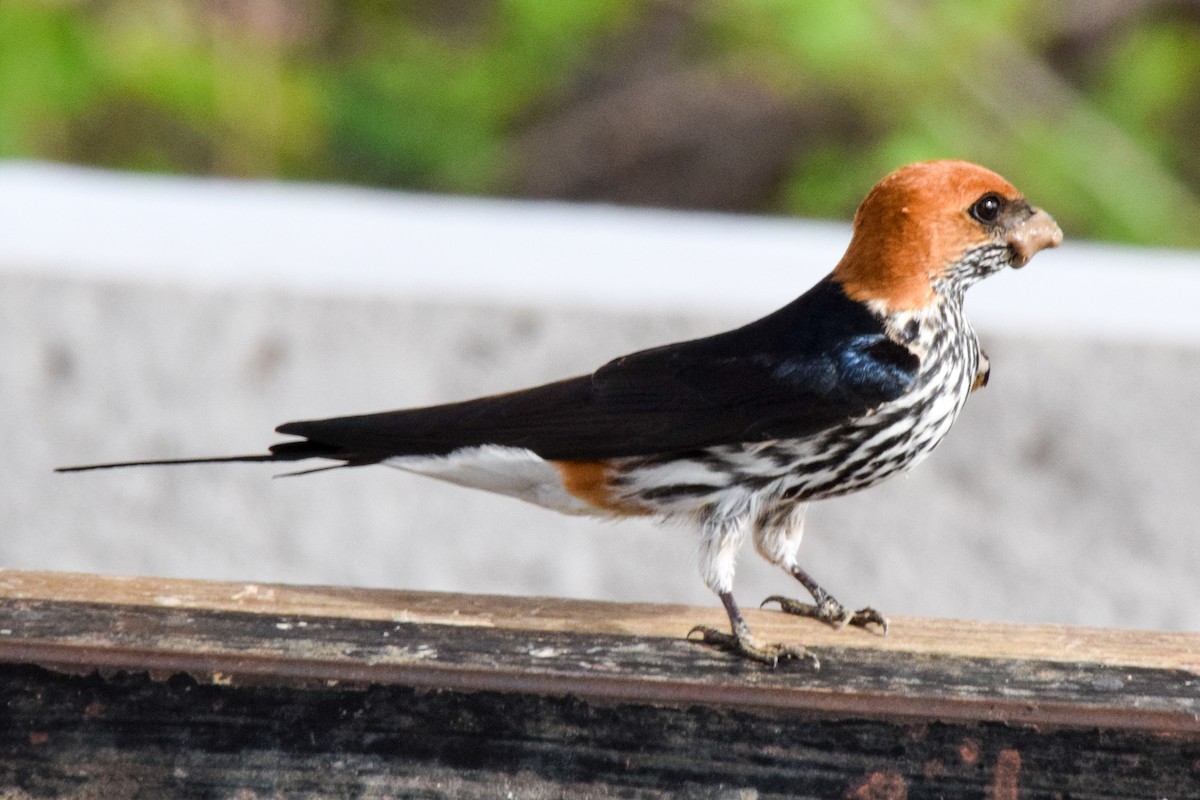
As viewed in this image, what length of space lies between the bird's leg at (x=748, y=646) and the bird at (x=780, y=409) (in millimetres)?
120

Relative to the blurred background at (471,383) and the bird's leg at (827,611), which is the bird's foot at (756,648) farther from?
the blurred background at (471,383)

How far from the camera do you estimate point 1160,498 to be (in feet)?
12.0

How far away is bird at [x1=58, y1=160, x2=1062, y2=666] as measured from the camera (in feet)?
7.22

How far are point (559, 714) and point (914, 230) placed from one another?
35.9 inches

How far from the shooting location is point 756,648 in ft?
6.23

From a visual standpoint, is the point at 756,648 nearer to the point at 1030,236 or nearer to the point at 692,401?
the point at 692,401

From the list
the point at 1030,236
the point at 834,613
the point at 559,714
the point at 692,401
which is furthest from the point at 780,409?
the point at 559,714

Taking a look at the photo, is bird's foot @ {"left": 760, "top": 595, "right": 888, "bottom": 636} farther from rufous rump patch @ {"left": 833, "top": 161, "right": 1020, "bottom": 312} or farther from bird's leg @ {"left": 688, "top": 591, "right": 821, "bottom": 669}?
rufous rump patch @ {"left": 833, "top": 161, "right": 1020, "bottom": 312}

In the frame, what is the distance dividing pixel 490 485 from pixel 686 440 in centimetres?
32

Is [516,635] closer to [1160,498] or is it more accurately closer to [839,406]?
[839,406]

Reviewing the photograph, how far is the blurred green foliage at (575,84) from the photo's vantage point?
18.0 feet

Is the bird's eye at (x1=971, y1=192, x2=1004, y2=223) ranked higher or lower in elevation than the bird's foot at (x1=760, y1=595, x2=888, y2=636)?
higher

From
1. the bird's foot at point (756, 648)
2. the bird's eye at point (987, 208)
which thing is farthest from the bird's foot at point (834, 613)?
the bird's eye at point (987, 208)

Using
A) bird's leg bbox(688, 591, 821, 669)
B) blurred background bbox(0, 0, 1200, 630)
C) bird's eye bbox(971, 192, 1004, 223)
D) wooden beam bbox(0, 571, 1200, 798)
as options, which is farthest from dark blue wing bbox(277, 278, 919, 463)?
blurred background bbox(0, 0, 1200, 630)
